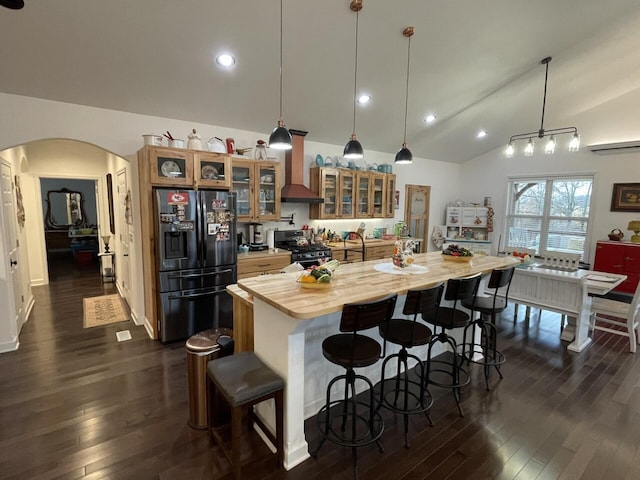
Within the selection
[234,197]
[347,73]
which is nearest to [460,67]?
[347,73]

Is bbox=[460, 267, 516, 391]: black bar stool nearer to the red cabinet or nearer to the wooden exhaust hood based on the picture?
the wooden exhaust hood

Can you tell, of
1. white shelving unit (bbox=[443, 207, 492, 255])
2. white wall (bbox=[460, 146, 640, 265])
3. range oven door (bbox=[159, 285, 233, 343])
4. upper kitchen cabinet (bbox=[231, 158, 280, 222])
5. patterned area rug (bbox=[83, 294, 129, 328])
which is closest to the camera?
range oven door (bbox=[159, 285, 233, 343])

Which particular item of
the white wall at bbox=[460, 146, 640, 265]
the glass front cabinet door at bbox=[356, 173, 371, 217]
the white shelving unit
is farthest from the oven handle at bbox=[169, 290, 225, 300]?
the white wall at bbox=[460, 146, 640, 265]

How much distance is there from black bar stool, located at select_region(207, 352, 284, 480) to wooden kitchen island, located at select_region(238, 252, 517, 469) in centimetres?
5

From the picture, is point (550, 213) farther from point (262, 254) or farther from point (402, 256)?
point (262, 254)

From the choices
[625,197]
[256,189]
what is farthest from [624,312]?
[256,189]

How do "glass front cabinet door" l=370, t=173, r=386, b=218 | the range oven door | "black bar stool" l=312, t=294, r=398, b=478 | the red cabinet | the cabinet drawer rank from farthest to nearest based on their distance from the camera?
"glass front cabinet door" l=370, t=173, r=386, b=218, the red cabinet, the cabinet drawer, the range oven door, "black bar stool" l=312, t=294, r=398, b=478

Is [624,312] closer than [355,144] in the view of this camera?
No

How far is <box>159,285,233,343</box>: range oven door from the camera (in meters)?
3.54

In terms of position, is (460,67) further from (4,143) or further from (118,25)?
(4,143)

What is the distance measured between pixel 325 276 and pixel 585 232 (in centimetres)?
644

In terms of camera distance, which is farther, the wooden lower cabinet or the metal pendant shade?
the wooden lower cabinet

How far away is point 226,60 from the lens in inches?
124

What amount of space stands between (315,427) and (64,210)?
10.6 meters
